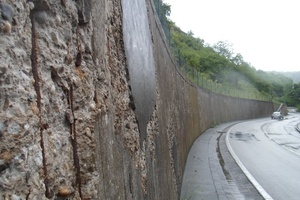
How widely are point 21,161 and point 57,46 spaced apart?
538 millimetres

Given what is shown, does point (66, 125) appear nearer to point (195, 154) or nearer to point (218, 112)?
point (195, 154)

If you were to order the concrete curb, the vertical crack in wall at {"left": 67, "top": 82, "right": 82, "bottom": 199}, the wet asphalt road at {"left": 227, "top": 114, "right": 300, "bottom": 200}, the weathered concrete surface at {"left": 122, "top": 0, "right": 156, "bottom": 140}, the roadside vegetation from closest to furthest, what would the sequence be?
the vertical crack in wall at {"left": 67, "top": 82, "right": 82, "bottom": 199}, the weathered concrete surface at {"left": 122, "top": 0, "right": 156, "bottom": 140}, the concrete curb, the wet asphalt road at {"left": 227, "top": 114, "right": 300, "bottom": 200}, the roadside vegetation

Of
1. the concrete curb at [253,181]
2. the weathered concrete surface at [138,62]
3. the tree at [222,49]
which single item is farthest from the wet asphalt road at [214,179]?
the tree at [222,49]

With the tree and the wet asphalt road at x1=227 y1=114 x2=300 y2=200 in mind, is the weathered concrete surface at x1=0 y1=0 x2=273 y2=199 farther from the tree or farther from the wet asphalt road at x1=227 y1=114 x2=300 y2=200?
the tree

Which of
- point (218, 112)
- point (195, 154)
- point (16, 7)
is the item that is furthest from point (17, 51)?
point (218, 112)

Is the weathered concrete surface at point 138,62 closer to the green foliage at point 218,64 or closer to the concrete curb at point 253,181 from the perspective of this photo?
the concrete curb at point 253,181

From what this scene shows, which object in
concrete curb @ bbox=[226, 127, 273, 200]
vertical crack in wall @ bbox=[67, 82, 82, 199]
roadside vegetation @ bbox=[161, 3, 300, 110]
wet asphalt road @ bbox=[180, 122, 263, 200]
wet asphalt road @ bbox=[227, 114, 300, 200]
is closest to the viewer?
vertical crack in wall @ bbox=[67, 82, 82, 199]

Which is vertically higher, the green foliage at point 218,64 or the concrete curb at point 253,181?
the green foliage at point 218,64

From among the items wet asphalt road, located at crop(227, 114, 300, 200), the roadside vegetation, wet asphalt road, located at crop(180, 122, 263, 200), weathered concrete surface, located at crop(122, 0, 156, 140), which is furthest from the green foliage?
weathered concrete surface, located at crop(122, 0, 156, 140)

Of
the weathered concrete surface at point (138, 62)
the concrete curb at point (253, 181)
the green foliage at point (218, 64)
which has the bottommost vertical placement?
the concrete curb at point (253, 181)

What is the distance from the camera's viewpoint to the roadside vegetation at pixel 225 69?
49269 millimetres

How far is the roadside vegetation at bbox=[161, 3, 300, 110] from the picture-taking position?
49269 millimetres

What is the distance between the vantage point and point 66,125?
1.51m

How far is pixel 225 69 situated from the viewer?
61.1 metres
